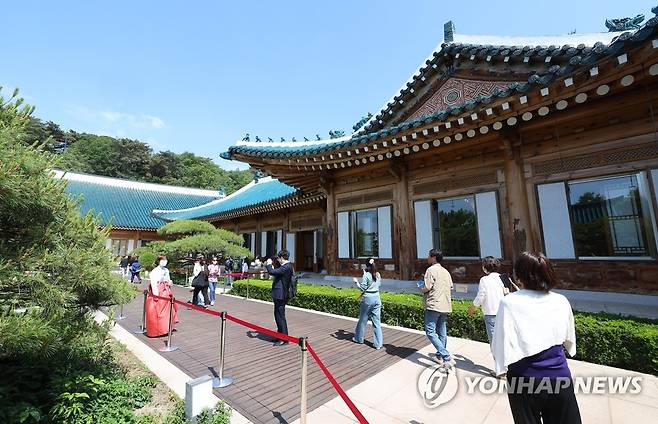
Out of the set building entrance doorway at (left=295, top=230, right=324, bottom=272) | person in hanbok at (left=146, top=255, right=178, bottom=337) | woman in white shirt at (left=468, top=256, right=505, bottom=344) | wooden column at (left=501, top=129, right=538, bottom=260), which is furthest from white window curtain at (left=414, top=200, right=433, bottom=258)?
building entrance doorway at (left=295, top=230, right=324, bottom=272)

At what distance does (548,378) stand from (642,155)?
6.57 meters

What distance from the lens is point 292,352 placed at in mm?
5059

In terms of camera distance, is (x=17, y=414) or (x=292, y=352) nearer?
(x=17, y=414)

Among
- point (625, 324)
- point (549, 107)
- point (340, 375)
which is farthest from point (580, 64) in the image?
point (340, 375)

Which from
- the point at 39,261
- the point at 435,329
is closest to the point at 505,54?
the point at 435,329

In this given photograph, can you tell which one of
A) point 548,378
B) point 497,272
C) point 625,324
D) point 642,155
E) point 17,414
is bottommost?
point 17,414

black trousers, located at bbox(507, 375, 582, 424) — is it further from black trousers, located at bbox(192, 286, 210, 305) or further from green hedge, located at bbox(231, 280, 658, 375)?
black trousers, located at bbox(192, 286, 210, 305)

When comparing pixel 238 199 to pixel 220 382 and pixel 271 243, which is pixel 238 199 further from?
pixel 220 382

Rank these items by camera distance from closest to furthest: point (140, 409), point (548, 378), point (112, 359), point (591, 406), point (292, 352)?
point (548, 378) < point (591, 406) < point (140, 409) < point (112, 359) < point (292, 352)

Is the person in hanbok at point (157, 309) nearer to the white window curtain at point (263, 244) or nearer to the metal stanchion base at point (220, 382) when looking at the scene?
the metal stanchion base at point (220, 382)

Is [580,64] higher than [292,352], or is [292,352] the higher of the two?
[580,64]

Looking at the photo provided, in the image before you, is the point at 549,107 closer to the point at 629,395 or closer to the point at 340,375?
the point at 629,395

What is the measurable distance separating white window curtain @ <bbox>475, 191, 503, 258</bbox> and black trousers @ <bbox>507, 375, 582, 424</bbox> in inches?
239

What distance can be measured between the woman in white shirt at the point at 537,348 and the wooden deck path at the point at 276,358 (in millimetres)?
2207
